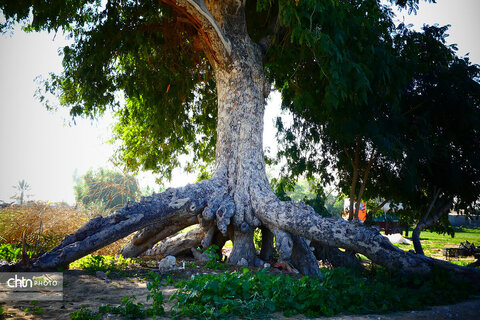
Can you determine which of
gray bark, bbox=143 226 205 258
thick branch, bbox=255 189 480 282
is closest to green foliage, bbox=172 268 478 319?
A: thick branch, bbox=255 189 480 282

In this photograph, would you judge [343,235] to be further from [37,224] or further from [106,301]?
[37,224]

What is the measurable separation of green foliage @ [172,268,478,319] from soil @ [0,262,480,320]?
13 cm

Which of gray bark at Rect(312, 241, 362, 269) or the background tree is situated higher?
the background tree

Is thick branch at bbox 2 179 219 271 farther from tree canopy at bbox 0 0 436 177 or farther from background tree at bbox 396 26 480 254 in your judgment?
background tree at bbox 396 26 480 254

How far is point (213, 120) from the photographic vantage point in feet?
39.7

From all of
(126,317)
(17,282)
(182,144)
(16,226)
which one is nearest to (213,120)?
(182,144)

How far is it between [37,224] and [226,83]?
4897 millimetres

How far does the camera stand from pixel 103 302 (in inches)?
157

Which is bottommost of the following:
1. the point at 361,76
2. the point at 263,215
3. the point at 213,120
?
the point at 263,215

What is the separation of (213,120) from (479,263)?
8.26 m

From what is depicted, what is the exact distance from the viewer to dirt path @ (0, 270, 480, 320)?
3434 millimetres

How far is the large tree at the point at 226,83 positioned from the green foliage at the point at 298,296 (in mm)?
799

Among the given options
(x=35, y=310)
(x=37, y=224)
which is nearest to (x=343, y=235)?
(x=35, y=310)

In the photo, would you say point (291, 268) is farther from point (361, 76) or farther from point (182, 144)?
point (182, 144)
